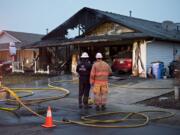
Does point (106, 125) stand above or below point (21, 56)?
below

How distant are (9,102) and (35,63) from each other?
17592 millimetres

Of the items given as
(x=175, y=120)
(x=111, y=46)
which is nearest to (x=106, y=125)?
(x=175, y=120)

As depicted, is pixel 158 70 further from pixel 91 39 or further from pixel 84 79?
pixel 84 79

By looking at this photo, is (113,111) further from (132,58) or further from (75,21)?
(75,21)

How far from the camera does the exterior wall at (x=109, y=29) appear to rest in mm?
25656

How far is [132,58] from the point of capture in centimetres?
2408

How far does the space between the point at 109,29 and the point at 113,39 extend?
140 inches

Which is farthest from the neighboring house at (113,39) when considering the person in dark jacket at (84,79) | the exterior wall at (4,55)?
the exterior wall at (4,55)

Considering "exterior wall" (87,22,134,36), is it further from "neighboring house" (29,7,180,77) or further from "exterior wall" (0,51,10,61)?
"exterior wall" (0,51,10,61)

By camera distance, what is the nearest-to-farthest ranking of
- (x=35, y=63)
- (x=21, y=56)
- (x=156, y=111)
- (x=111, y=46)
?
(x=156, y=111), (x=111, y=46), (x=35, y=63), (x=21, y=56)

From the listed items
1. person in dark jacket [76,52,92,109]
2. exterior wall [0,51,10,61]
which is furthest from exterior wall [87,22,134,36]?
exterior wall [0,51,10,61]

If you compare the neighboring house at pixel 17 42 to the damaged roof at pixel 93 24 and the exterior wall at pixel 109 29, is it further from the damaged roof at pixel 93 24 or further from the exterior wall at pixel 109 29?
the exterior wall at pixel 109 29

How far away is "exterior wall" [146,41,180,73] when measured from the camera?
23284mm

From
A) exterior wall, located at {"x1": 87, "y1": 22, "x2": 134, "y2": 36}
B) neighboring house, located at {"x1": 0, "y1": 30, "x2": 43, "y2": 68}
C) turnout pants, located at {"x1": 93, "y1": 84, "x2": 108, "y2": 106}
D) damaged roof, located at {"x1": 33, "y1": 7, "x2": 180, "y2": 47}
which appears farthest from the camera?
neighboring house, located at {"x1": 0, "y1": 30, "x2": 43, "y2": 68}
